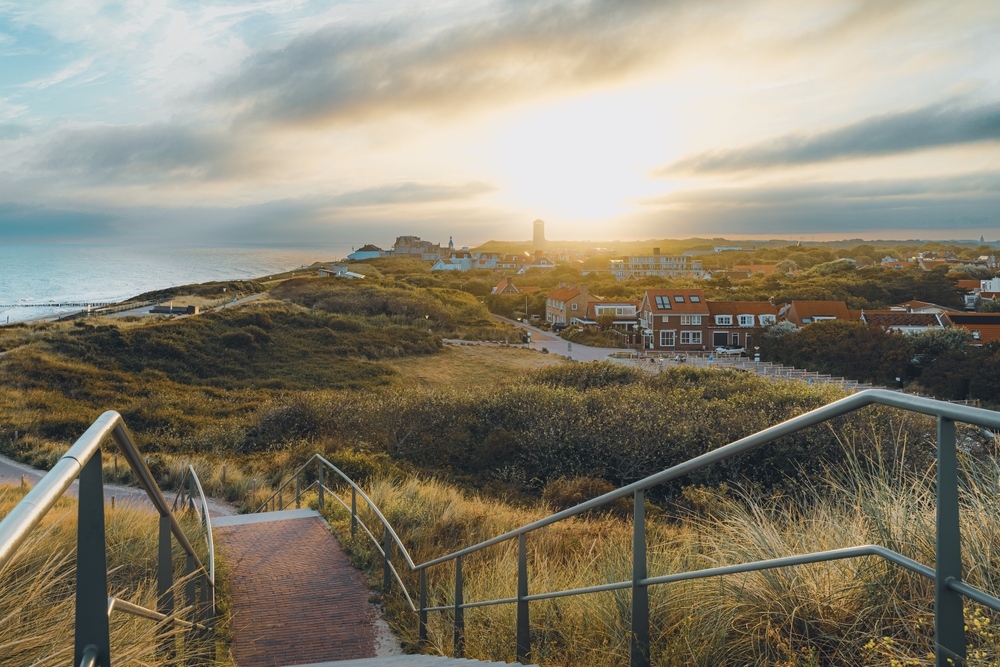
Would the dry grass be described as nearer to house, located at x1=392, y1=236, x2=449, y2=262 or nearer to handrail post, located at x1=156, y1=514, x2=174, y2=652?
handrail post, located at x1=156, y1=514, x2=174, y2=652

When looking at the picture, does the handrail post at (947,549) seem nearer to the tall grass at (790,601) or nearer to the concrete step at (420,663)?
the tall grass at (790,601)

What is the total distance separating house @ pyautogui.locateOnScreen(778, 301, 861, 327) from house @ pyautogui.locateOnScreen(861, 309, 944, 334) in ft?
6.63

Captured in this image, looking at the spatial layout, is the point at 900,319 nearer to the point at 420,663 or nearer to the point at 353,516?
the point at 353,516

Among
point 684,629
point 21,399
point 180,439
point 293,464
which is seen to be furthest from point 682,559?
point 21,399

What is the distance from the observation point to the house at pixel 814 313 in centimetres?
4731

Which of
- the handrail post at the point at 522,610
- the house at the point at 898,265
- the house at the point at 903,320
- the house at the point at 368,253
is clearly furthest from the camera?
the house at the point at 368,253

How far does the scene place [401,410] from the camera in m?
18.0

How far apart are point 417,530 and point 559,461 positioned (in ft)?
23.2

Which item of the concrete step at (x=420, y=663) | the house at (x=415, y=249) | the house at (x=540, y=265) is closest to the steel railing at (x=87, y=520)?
the concrete step at (x=420, y=663)

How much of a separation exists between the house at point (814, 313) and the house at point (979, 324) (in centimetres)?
576

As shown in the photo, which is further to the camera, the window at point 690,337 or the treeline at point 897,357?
the window at point 690,337

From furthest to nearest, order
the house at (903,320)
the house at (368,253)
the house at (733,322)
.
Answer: the house at (368,253) → the house at (733,322) → the house at (903,320)

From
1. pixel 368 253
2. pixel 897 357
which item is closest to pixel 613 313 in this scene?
pixel 897 357

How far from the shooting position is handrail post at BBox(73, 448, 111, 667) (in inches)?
53.4
